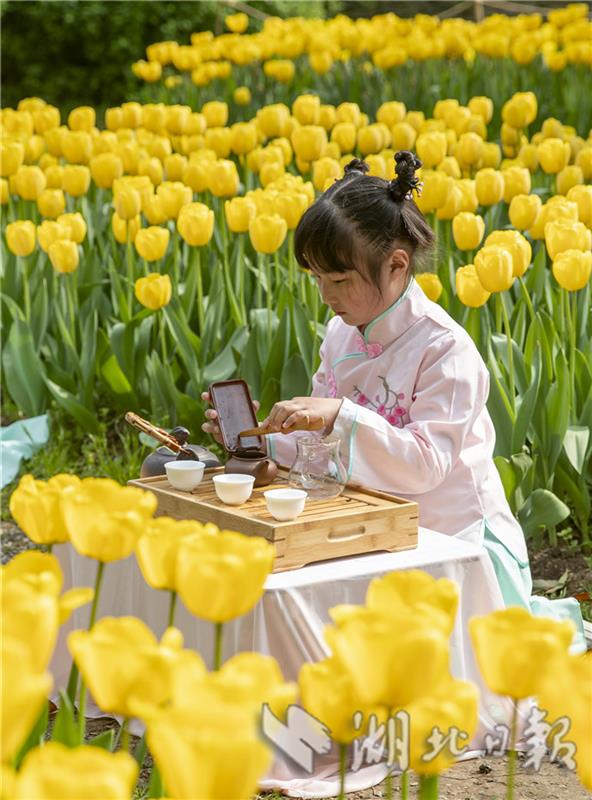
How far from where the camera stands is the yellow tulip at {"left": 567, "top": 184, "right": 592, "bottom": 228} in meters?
4.17

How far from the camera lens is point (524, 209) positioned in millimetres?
4262

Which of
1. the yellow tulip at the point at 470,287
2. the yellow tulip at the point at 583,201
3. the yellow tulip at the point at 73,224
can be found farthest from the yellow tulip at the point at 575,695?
the yellow tulip at the point at 73,224

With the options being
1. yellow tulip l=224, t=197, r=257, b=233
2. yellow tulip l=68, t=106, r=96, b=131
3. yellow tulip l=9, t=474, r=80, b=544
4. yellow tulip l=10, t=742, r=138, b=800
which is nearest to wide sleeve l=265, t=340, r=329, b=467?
yellow tulip l=9, t=474, r=80, b=544

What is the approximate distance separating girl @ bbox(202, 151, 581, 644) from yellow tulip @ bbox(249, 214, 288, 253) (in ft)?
3.51

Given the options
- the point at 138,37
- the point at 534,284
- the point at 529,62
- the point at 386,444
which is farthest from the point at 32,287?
the point at 138,37

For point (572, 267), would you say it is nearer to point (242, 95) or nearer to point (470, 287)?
point (470, 287)

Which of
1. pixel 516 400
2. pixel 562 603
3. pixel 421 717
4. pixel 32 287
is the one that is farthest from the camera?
pixel 32 287

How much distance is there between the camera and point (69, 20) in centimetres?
1362

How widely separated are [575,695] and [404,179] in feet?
6.36

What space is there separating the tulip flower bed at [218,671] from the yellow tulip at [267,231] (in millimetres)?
2623

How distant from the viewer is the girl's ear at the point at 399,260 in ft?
9.68

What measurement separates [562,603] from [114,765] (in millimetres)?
2343

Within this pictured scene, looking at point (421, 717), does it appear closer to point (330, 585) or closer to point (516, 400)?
point (330, 585)

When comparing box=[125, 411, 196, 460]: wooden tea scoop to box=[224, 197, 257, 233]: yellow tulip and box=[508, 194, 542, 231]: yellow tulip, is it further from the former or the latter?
box=[508, 194, 542, 231]: yellow tulip
